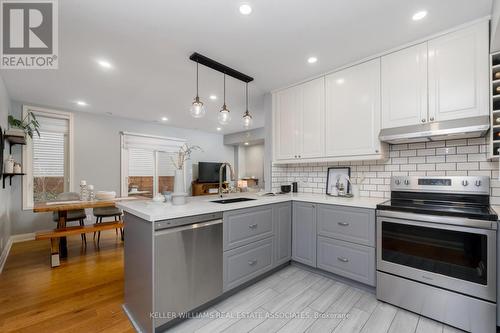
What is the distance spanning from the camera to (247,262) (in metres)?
2.17

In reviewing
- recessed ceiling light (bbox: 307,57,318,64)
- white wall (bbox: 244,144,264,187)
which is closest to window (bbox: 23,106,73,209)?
recessed ceiling light (bbox: 307,57,318,64)

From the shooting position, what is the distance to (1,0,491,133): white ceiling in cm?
161

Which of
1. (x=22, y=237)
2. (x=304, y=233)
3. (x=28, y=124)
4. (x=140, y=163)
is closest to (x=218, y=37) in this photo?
(x=304, y=233)

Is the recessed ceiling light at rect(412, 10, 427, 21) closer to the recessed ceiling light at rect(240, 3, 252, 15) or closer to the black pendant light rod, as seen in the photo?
the recessed ceiling light at rect(240, 3, 252, 15)

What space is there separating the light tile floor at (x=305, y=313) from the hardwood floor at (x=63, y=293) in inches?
30.1

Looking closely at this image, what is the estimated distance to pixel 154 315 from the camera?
4.96ft

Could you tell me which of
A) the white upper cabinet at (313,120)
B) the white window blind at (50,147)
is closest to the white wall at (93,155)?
the white window blind at (50,147)

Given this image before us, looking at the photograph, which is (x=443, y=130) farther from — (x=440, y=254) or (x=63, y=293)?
(x=63, y=293)

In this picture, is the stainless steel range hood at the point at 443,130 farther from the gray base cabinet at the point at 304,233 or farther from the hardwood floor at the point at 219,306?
the hardwood floor at the point at 219,306

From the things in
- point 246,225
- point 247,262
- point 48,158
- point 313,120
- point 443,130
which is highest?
point 313,120

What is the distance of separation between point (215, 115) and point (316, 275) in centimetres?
371

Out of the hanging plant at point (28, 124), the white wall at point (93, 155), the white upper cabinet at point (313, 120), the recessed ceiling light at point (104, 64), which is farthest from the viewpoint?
the white wall at point (93, 155)

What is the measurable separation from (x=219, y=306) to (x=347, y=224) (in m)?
1.47

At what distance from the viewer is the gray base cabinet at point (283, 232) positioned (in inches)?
99.0
